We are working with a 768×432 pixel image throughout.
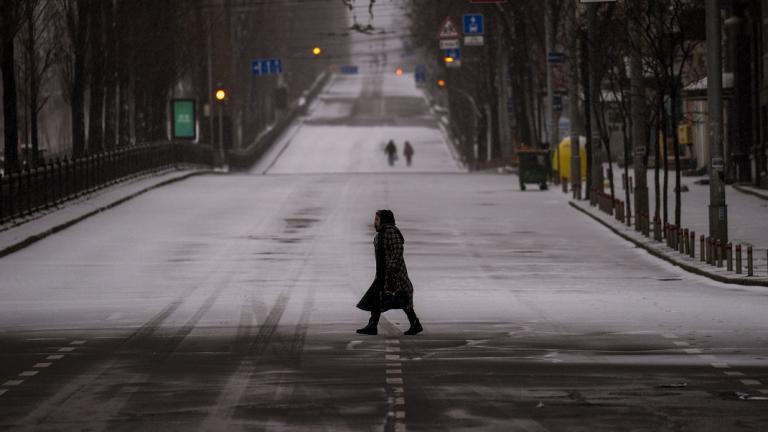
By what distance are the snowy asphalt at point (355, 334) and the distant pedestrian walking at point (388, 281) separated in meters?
0.28

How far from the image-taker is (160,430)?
13.6m

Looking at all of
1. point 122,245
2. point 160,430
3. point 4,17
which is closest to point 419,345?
point 160,430

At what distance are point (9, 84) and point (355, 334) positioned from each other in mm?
27300

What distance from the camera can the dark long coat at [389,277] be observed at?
2048 centimetres

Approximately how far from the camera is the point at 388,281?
67.6ft

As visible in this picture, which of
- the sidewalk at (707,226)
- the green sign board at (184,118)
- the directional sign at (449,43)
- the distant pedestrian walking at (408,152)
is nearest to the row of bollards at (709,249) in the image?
the sidewalk at (707,226)

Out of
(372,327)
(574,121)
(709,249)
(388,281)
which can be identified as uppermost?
(574,121)

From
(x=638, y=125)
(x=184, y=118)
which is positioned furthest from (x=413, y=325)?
(x=184, y=118)

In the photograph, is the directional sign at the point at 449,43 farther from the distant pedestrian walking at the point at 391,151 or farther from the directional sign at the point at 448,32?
the distant pedestrian walking at the point at 391,151

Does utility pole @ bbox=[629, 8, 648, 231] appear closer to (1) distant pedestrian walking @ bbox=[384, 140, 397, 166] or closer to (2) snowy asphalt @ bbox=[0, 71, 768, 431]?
(2) snowy asphalt @ bbox=[0, 71, 768, 431]

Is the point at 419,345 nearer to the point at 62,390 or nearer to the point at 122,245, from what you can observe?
the point at 62,390

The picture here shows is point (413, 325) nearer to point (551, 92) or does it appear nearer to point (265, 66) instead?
point (551, 92)

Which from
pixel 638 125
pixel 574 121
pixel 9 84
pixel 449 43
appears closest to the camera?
pixel 638 125

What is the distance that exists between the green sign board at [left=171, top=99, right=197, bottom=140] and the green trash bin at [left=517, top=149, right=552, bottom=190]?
2809 centimetres
